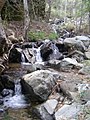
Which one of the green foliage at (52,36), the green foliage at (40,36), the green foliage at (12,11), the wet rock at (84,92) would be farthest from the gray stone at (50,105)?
the green foliage at (12,11)

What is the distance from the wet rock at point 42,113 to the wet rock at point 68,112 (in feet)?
0.83

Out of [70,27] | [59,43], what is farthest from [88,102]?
[70,27]

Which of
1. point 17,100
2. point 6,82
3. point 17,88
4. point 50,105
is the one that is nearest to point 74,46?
point 6,82

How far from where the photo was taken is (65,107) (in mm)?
5832

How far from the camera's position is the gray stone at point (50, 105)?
19.7 ft

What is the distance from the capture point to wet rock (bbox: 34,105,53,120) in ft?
19.2

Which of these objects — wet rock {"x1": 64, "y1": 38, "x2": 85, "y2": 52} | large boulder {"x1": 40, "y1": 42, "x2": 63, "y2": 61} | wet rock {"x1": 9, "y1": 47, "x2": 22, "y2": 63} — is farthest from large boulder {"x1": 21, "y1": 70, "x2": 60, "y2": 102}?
wet rock {"x1": 64, "y1": 38, "x2": 85, "y2": 52}

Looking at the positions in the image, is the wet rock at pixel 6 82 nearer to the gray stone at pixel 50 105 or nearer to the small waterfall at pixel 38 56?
the gray stone at pixel 50 105

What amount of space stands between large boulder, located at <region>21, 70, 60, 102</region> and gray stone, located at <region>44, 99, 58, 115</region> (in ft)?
0.81

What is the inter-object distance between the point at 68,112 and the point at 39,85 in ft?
4.48

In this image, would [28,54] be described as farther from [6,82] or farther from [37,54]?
[6,82]

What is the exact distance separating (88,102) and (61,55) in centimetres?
599

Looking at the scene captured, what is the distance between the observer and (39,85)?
22.0 ft

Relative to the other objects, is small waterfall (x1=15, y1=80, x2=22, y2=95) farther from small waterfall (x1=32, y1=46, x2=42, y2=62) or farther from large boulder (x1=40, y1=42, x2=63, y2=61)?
large boulder (x1=40, y1=42, x2=63, y2=61)
